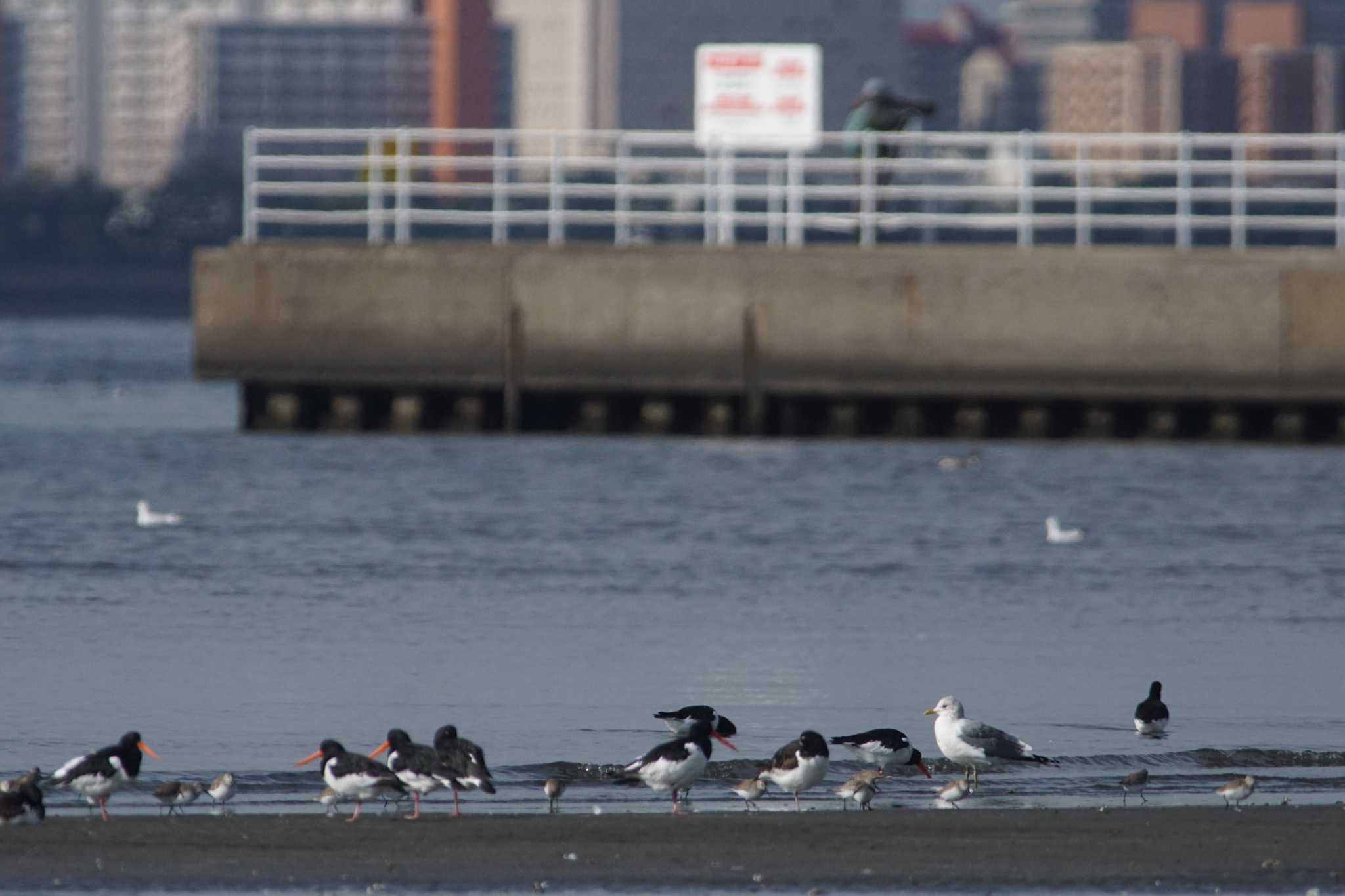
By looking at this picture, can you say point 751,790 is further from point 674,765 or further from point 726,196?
point 726,196

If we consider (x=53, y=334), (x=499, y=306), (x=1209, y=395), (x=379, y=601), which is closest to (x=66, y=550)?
(x=379, y=601)

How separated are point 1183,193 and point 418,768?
63.8 ft

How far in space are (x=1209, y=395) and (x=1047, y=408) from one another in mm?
1938

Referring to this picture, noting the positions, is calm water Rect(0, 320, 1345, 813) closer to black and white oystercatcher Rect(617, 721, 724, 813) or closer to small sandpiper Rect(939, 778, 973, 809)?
small sandpiper Rect(939, 778, 973, 809)

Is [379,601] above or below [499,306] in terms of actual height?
below

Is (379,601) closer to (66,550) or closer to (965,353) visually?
(66,550)

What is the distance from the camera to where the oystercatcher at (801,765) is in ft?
40.3

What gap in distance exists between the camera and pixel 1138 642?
59.5ft

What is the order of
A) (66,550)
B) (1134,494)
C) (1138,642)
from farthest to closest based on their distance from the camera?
(1134,494)
(66,550)
(1138,642)

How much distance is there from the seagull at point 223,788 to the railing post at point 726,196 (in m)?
17.9

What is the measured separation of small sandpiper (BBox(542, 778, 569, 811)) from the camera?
12031 millimetres

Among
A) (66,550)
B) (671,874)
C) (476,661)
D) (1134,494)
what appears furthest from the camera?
(1134,494)

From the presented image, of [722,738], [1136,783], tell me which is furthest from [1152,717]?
[722,738]

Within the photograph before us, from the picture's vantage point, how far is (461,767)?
12.0m
